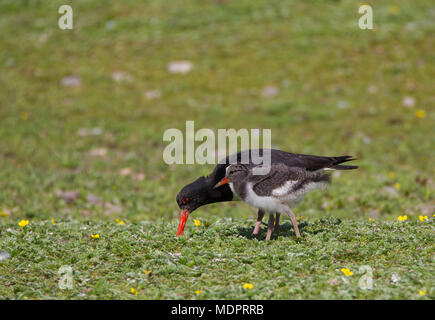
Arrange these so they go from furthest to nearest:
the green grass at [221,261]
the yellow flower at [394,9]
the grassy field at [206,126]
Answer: the yellow flower at [394,9] → the grassy field at [206,126] → the green grass at [221,261]

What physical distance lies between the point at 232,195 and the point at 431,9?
1904 centimetres

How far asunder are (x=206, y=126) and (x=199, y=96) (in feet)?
7.26

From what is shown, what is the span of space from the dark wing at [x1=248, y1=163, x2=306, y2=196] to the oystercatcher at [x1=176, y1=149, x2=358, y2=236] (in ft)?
0.31

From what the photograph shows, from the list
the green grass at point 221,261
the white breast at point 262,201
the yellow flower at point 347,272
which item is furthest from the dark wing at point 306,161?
the yellow flower at point 347,272

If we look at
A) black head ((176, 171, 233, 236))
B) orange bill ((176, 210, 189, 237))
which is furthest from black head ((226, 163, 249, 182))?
orange bill ((176, 210, 189, 237))

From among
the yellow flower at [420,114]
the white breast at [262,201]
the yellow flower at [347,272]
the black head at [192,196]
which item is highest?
the yellow flower at [420,114]

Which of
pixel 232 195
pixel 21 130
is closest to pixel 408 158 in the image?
pixel 232 195

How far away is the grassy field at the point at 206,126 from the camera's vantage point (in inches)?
328

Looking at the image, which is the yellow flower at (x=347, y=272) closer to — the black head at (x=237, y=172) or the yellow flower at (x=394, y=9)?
the black head at (x=237, y=172)

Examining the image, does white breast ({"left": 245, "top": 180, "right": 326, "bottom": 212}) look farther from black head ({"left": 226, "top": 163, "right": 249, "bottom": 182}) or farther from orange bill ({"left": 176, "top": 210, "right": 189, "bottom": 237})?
orange bill ({"left": 176, "top": 210, "right": 189, "bottom": 237})

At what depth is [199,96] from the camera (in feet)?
71.3

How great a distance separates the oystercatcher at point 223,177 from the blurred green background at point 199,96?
11.3ft

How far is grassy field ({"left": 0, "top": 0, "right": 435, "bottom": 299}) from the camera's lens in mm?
8328
